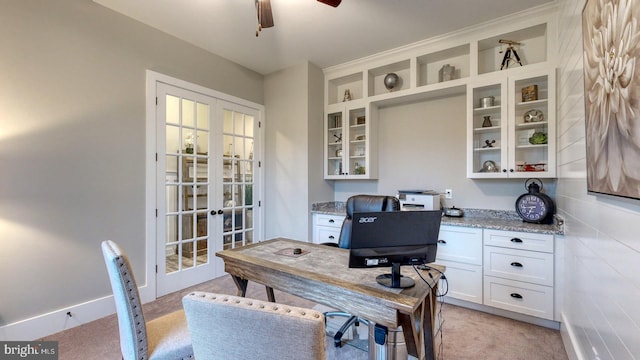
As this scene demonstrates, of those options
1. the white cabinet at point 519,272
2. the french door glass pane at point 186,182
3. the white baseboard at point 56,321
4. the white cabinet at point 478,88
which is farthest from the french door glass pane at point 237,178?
the white cabinet at point 519,272

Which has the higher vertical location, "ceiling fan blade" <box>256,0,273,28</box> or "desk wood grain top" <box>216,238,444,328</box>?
"ceiling fan blade" <box>256,0,273,28</box>

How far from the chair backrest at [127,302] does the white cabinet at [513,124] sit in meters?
2.99

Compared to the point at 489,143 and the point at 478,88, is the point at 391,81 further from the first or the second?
the point at 489,143

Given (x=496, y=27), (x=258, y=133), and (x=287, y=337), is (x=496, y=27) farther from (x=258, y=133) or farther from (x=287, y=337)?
(x=287, y=337)

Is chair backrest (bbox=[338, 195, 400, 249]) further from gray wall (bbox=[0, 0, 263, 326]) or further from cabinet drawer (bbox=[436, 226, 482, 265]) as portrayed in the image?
gray wall (bbox=[0, 0, 263, 326])

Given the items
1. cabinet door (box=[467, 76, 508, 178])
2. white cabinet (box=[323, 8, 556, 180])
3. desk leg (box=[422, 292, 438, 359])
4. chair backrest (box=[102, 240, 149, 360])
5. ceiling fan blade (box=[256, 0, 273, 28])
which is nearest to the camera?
chair backrest (box=[102, 240, 149, 360])

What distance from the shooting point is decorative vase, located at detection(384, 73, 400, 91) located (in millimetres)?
3459

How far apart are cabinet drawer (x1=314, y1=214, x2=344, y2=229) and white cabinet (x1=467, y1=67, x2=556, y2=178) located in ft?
5.30

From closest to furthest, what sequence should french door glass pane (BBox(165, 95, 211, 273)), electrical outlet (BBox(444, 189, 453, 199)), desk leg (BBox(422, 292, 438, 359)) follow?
desk leg (BBox(422, 292, 438, 359)) < french door glass pane (BBox(165, 95, 211, 273)) < electrical outlet (BBox(444, 189, 453, 199))

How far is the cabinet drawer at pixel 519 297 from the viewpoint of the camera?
7.51 ft

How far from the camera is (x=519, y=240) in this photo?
7.84ft

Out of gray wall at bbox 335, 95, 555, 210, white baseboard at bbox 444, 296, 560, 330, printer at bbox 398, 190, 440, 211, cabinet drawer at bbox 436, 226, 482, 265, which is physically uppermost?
gray wall at bbox 335, 95, 555, 210

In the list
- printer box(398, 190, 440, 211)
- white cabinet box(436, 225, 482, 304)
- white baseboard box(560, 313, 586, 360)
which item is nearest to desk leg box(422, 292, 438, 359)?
white baseboard box(560, 313, 586, 360)

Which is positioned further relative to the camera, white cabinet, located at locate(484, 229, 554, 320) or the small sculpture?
the small sculpture
